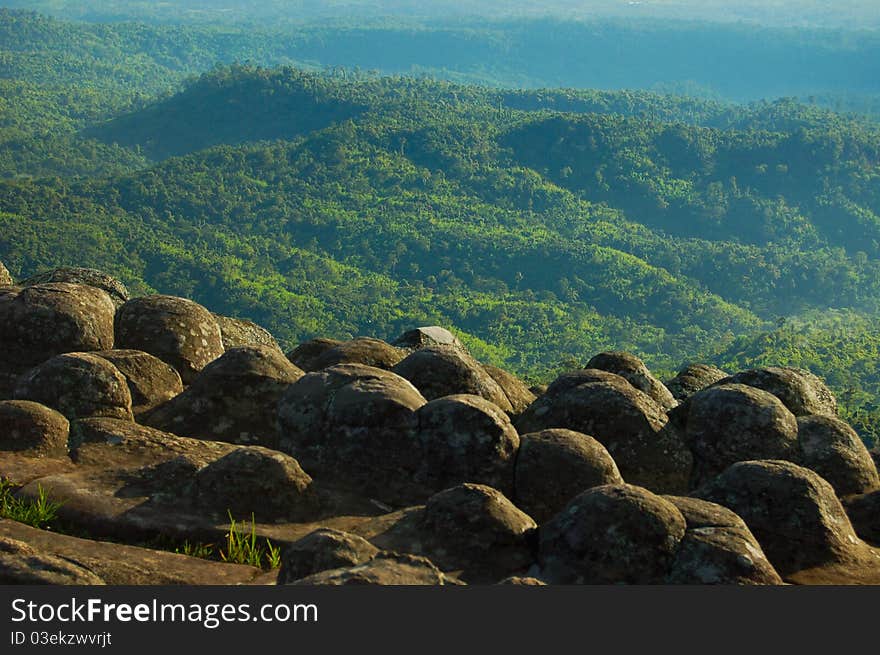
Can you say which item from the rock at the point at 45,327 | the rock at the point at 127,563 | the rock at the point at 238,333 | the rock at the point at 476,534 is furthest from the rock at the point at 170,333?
the rock at the point at 476,534

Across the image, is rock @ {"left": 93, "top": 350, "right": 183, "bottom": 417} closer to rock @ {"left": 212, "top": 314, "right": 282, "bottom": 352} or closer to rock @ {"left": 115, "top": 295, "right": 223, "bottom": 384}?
rock @ {"left": 115, "top": 295, "right": 223, "bottom": 384}

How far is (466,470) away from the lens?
1364 cm

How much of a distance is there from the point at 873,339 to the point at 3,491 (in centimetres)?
20433

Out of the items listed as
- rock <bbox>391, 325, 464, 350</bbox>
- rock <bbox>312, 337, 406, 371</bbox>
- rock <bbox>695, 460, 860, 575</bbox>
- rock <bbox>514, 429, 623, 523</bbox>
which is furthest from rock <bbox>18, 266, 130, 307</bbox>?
rock <bbox>695, 460, 860, 575</bbox>

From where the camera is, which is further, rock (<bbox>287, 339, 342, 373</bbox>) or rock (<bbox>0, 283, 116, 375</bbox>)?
rock (<bbox>287, 339, 342, 373</bbox>)

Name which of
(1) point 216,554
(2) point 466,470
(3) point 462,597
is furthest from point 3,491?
(3) point 462,597

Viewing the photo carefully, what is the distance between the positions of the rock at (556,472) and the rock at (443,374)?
8.70ft

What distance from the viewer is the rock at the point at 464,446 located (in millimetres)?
13555

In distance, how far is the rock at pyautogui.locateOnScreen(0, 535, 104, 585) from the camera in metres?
9.61

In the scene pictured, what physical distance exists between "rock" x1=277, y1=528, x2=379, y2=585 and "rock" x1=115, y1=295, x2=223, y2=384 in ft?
26.3

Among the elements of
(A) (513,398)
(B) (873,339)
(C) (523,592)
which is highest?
(C) (523,592)

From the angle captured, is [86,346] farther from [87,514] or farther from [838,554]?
[838,554]

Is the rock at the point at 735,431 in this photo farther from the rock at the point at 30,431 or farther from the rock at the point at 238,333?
the rock at the point at 30,431

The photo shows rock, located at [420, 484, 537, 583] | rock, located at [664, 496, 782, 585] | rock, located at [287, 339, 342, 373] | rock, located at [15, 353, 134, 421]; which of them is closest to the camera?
rock, located at [664, 496, 782, 585]
